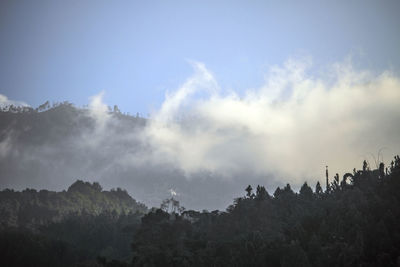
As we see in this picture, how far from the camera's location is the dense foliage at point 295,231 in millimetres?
123062

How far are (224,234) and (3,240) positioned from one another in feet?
317

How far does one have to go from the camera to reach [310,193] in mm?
183000

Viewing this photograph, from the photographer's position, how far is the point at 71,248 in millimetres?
190750

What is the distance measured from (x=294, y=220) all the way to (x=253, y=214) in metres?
17.4

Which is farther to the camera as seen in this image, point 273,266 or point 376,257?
point 273,266

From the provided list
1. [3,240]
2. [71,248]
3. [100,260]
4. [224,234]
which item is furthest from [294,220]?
[3,240]

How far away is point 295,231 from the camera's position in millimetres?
141875

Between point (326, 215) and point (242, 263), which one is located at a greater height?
point (326, 215)

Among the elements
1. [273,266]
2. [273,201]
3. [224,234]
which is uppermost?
[273,201]

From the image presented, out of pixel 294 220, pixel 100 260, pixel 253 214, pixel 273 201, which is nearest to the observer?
pixel 100 260

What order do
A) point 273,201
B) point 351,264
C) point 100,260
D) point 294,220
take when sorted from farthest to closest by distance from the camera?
point 273,201 < point 294,220 < point 100,260 < point 351,264

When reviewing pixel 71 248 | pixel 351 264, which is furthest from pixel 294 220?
pixel 71 248

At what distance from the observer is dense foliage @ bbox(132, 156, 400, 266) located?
12306cm

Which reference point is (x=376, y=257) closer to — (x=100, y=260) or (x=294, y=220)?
(x=294, y=220)
